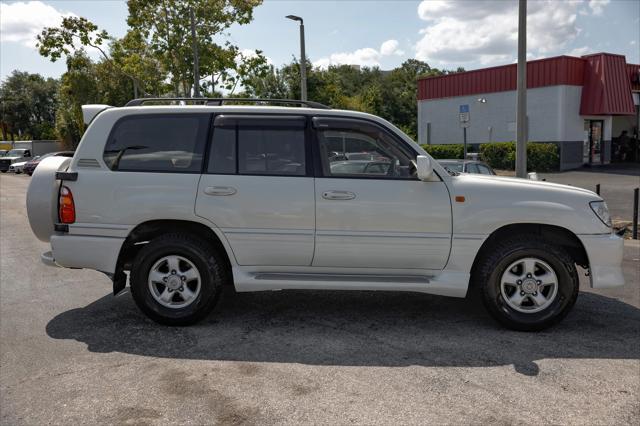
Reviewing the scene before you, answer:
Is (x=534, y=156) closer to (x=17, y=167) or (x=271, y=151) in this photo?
(x=271, y=151)

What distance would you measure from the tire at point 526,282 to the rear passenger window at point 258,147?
74.1 inches

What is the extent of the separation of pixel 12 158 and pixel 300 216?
4664 cm

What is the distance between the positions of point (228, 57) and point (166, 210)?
24814 millimetres

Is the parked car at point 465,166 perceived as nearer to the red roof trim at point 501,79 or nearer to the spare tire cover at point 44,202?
the spare tire cover at point 44,202

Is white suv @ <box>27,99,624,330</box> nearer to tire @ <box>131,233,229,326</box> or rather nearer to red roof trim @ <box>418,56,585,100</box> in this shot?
tire @ <box>131,233,229,326</box>

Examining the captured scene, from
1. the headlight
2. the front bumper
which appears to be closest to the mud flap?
the front bumper

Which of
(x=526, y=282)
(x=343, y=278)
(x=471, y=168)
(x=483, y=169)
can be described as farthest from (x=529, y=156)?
(x=343, y=278)

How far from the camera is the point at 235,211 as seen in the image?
16.5 feet

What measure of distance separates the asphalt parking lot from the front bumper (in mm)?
477

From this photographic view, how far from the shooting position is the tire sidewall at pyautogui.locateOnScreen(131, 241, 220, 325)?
5.03 m

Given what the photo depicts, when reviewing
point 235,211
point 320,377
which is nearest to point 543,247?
point 320,377

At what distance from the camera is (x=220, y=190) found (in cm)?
501

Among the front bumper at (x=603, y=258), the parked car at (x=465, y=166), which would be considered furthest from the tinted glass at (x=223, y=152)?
the parked car at (x=465, y=166)

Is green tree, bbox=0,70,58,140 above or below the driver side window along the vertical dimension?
above
